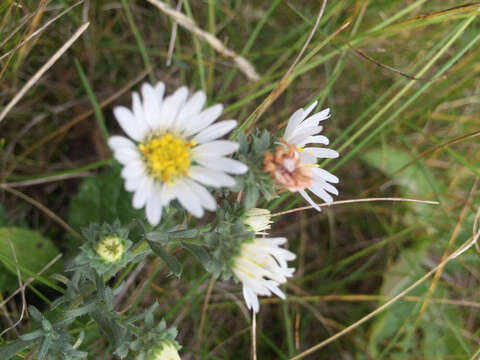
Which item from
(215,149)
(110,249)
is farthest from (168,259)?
(215,149)

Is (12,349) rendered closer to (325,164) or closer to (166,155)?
(166,155)

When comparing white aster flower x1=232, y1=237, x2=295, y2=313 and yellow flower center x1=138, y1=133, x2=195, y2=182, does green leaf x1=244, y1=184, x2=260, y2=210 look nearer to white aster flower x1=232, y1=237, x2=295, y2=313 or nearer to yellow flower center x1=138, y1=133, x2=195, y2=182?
white aster flower x1=232, y1=237, x2=295, y2=313

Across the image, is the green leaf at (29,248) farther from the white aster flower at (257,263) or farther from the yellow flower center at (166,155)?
the white aster flower at (257,263)

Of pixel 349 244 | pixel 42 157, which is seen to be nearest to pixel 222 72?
pixel 42 157

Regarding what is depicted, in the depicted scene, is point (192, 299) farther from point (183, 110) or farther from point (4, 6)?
point (4, 6)

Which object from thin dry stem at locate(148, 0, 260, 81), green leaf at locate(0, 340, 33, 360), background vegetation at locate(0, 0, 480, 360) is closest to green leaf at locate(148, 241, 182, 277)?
green leaf at locate(0, 340, 33, 360)

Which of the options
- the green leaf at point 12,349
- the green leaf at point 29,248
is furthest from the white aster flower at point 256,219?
the green leaf at point 29,248

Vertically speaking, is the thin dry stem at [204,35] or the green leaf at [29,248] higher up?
the thin dry stem at [204,35]
